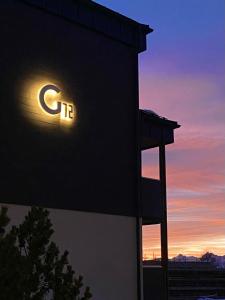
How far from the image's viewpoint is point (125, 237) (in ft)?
71.8

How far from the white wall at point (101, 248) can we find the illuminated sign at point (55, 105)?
3.86 m

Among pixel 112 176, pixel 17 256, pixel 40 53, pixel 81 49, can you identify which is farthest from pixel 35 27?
pixel 17 256

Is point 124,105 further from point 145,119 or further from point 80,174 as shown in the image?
point 80,174

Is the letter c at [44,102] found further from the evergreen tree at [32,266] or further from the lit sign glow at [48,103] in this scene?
the evergreen tree at [32,266]

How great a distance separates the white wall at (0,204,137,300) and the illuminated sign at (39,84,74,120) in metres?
3.86

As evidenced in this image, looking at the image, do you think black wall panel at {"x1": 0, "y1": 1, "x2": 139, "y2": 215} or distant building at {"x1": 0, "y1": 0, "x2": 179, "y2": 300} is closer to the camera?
black wall panel at {"x1": 0, "y1": 1, "x2": 139, "y2": 215}

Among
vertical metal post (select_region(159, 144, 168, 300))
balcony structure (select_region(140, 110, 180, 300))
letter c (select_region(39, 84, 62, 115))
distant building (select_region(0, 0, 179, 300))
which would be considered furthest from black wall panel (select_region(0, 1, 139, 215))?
vertical metal post (select_region(159, 144, 168, 300))

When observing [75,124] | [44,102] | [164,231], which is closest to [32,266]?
[44,102]

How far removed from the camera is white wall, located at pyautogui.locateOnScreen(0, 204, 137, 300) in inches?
776

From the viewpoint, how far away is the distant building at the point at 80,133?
62.1 ft

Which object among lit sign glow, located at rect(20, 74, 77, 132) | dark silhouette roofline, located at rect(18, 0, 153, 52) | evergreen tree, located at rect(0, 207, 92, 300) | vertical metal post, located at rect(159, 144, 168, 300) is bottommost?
evergreen tree, located at rect(0, 207, 92, 300)

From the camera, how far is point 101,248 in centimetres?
2092

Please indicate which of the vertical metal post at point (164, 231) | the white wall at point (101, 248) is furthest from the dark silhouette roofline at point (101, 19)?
the white wall at point (101, 248)

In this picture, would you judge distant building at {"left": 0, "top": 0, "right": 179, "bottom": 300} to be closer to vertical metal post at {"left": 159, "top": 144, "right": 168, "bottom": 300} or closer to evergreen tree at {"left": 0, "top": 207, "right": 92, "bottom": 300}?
vertical metal post at {"left": 159, "top": 144, "right": 168, "bottom": 300}
